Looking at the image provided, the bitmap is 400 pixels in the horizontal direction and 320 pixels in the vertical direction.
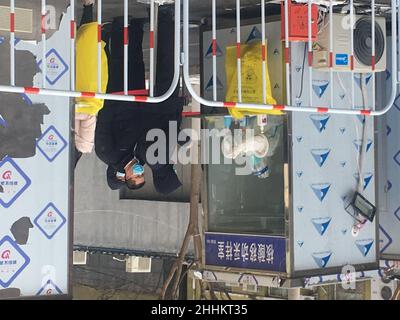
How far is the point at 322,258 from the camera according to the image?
195 inches

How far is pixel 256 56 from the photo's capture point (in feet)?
15.5

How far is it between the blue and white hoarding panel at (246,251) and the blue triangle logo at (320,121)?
2.58 ft

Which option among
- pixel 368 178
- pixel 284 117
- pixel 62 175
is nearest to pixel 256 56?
pixel 284 117

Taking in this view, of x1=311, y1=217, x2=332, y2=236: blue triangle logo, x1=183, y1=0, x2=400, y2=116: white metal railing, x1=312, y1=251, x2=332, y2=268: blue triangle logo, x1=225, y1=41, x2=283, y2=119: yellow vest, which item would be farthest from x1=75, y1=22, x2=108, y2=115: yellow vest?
x1=312, y1=251, x2=332, y2=268: blue triangle logo

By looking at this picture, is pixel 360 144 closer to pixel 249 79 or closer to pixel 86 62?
pixel 249 79

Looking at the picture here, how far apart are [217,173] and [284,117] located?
30.0 inches

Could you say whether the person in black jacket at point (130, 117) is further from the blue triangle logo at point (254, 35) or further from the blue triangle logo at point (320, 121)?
the blue triangle logo at point (320, 121)

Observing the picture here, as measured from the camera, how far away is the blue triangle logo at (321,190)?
194 inches

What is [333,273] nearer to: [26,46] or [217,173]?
[217,173]

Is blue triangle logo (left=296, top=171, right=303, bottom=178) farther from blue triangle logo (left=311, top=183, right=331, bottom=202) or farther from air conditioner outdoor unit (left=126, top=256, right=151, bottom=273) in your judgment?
air conditioner outdoor unit (left=126, top=256, right=151, bottom=273)

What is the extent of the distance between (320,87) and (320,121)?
0.74 ft

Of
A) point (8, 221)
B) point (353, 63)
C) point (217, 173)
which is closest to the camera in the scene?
point (8, 221)

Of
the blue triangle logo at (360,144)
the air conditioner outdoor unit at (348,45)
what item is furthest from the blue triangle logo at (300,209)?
the air conditioner outdoor unit at (348,45)

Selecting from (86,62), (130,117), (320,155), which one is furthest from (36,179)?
(320,155)
